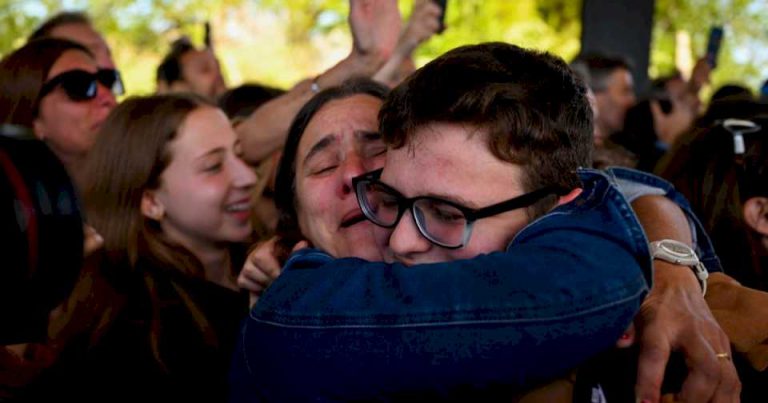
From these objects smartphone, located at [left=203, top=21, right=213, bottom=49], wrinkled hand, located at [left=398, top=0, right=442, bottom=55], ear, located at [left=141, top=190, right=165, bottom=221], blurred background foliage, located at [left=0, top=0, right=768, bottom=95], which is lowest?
blurred background foliage, located at [left=0, top=0, right=768, bottom=95]

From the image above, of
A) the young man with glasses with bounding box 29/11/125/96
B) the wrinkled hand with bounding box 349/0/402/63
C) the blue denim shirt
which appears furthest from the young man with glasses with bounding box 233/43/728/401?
the young man with glasses with bounding box 29/11/125/96

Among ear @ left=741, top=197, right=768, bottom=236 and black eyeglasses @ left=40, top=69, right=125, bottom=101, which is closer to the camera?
ear @ left=741, top=197, right=768, bottom=236

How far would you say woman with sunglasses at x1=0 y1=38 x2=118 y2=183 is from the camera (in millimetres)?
3578

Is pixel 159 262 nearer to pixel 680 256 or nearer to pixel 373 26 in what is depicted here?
pixel 373 26

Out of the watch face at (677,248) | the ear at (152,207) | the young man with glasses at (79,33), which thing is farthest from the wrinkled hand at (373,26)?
the young man with glasses at (79,33)

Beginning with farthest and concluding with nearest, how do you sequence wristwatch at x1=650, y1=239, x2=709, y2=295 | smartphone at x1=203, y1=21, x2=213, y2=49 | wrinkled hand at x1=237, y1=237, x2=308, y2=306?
smartphone at x1=203, y1=21, x2=213, y2=49 < wrinkled hand at x1=237, y1=237, x2=308, y2=306 < wristwatch at x1=650, y1=239, x2=709, y2=295

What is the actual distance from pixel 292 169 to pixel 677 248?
0.90m

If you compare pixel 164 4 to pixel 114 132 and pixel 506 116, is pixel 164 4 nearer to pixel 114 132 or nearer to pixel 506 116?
pixel 114 132

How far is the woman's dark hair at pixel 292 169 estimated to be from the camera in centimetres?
217

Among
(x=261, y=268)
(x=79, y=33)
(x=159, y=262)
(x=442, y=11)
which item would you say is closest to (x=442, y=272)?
(x=261, y=268)

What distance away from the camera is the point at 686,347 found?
59.0 inches

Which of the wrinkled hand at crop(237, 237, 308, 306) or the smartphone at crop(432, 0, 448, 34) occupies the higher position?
the smartphone at crop(432, 0, 448, 34)

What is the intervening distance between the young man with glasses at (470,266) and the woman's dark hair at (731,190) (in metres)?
0.98

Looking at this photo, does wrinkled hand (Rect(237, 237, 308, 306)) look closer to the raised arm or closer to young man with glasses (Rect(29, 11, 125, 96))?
the raised arm
